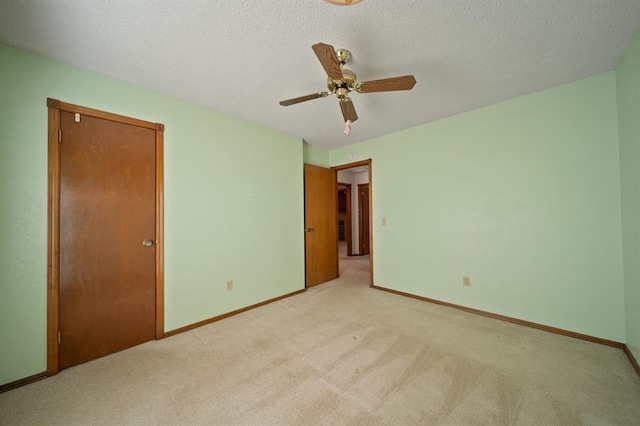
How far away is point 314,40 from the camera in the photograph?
1570 millimetres

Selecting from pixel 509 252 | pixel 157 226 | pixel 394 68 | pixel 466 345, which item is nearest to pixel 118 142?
pixel 157 226

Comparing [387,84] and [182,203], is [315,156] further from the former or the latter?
[387,84]

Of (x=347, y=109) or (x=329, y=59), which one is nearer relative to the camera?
(x=329, y=59)

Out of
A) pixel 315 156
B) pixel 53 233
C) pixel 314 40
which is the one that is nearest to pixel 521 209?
pixel 314 40

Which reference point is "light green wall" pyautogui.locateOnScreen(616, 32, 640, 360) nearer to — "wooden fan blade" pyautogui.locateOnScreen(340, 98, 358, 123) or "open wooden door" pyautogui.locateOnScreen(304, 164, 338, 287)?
"wooden fan blade" pyautogui.locateOnScreen(340, 98, 358, 123)

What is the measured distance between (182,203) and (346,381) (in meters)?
2.17

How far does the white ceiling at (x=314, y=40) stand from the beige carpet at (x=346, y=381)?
2351 millimetres

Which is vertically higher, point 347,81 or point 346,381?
point 347,81

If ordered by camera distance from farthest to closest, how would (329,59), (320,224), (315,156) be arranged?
(315,156)
(320,224)
(329,59)

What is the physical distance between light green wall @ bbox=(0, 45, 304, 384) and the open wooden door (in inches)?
6.6

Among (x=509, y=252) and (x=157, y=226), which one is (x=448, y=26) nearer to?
(x=509, y=252)

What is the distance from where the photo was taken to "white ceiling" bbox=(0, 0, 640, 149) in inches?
52.8

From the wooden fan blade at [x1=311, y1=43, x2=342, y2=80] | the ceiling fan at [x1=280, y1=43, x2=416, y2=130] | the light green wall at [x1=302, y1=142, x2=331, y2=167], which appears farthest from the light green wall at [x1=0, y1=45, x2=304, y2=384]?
the wooden fan blade at [x1=311, y1=43, x2=342, y2=80]

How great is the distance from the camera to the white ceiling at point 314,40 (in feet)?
4.40
